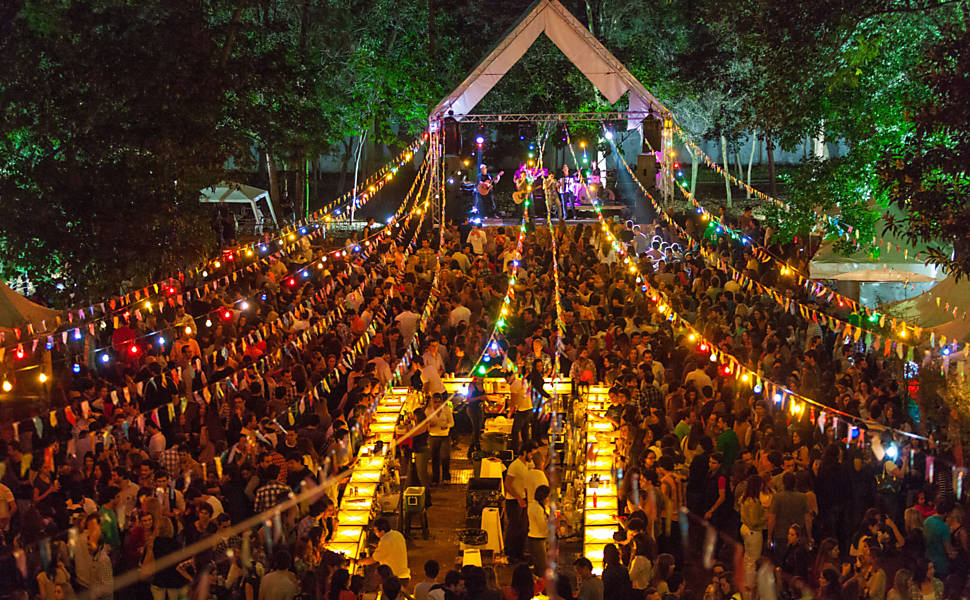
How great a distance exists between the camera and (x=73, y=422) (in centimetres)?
1111

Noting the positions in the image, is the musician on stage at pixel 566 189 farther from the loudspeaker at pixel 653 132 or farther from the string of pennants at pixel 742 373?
the string of pennants at pixel 742 373

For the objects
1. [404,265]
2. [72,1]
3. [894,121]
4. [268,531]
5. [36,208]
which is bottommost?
[268,531]

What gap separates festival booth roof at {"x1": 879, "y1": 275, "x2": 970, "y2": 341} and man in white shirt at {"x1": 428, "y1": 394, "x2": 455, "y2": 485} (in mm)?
5853

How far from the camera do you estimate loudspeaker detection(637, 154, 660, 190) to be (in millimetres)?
24250

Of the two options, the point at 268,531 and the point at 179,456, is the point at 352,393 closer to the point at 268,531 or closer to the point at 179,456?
the point at 179,456

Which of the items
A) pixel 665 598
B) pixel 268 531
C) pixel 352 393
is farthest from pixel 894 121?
pixel 268 531

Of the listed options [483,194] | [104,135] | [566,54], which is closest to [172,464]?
[104,135]

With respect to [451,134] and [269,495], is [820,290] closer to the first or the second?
[451,134]

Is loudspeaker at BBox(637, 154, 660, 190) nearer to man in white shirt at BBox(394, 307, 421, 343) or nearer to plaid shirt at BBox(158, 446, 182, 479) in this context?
man in white shirt at BBox(394, 307, 421, 343)

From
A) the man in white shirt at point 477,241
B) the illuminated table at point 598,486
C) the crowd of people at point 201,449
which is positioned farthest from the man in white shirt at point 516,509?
the man in white shirt at point 477,241

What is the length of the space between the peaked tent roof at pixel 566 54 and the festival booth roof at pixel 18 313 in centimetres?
1044

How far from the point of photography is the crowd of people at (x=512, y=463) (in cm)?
779

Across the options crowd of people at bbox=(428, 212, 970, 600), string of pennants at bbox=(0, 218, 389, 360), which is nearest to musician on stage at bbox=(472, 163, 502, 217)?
string of pennants at bbox=(0, 218, 389, 360)

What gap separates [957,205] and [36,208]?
37.7 ft
